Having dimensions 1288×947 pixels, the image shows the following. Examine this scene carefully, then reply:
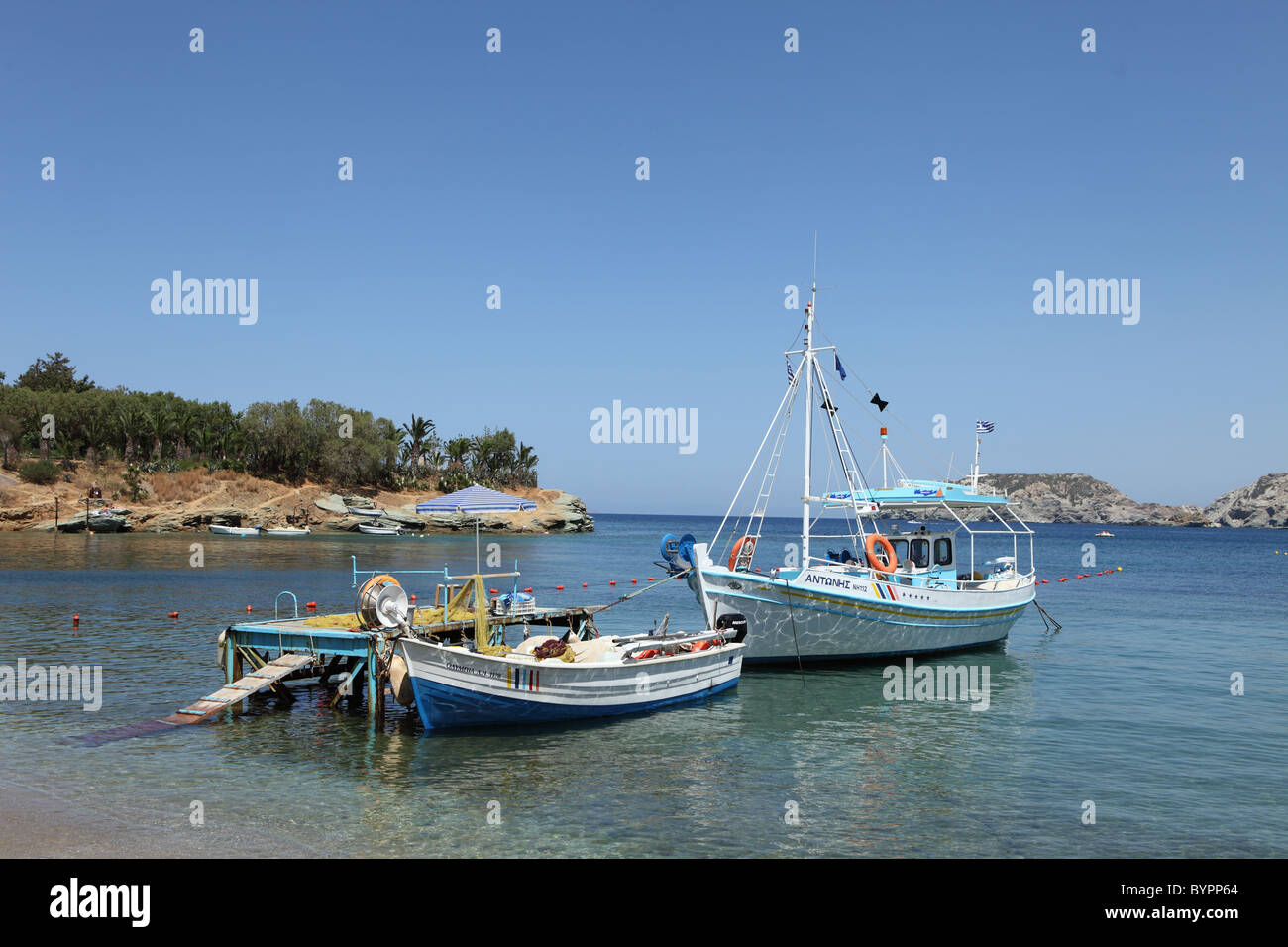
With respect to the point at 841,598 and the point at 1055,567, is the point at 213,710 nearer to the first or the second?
the point at 841,598

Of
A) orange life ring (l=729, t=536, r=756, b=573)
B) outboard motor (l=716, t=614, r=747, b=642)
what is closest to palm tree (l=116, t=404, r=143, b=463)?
orange life ring (l=729, t=536, r=756, b=573)

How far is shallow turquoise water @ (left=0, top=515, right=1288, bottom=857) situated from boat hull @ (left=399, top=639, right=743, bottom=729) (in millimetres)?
460

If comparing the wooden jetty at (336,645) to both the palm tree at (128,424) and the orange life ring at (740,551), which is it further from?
the palm tree at (128,424)

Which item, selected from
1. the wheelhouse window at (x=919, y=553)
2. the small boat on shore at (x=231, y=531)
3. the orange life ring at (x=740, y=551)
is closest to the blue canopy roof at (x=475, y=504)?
the orange life ring at (x=740, y=551)

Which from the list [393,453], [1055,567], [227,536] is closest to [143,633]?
[227,536]

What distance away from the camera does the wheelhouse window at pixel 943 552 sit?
31097 millimetres

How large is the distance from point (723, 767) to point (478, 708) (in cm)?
536

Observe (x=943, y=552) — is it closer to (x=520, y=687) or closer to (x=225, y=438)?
(x=520, y=687)

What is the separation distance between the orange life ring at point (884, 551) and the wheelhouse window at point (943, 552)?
3.11 metres

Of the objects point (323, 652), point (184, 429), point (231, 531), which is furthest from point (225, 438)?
point (323, 652)

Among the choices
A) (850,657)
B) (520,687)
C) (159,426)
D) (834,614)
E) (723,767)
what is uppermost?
(159,426)

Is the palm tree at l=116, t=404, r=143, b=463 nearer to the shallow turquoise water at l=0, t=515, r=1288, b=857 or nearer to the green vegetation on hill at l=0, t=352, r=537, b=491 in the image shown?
the green vegetation on hill at l=0, t=352, r=537, b=491

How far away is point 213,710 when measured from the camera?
18375 mm

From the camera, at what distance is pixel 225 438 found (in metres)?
114
